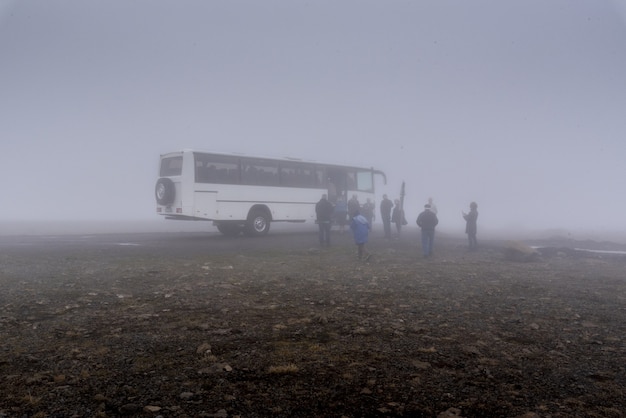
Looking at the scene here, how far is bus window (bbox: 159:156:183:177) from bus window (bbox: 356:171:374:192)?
36.1 ft

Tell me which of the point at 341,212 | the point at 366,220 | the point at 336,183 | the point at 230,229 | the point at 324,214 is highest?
the point at 336,183

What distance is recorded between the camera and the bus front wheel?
807 inches

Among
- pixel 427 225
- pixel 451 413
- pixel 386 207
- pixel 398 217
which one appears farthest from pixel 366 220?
pixel 451 413

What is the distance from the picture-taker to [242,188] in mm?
20047

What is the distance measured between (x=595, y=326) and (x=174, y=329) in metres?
6.09

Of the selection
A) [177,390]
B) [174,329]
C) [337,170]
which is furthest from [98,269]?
[337,170]

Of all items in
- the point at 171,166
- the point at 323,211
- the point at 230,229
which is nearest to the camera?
the point at 323,211

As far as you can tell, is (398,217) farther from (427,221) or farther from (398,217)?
(427,221)

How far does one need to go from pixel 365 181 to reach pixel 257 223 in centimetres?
833

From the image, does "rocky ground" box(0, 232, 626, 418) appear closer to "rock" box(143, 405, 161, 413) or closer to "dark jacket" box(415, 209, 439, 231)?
"rock" box(143, 405, 161, 413)

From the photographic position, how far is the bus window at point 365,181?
26.0 metres

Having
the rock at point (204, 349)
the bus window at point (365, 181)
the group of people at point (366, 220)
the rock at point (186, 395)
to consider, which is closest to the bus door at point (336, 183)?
the group of people at point (366, 220)

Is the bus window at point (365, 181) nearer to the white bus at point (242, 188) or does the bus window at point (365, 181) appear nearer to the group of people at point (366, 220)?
the group of people at point (366, 220)

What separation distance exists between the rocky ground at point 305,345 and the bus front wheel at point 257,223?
9631mm
